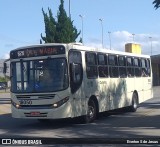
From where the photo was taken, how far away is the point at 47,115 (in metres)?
15.2

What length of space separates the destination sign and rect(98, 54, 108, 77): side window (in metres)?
3.00

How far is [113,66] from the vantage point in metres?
19.5

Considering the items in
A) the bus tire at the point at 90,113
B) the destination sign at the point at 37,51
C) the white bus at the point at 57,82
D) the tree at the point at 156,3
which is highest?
the tree at the point at 156,3

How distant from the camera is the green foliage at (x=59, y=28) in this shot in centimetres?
3725

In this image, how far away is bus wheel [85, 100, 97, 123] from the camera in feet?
55.0

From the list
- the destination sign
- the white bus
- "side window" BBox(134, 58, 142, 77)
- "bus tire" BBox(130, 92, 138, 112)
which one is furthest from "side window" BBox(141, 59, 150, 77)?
the destination sign

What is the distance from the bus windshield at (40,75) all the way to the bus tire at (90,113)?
6.56 ft

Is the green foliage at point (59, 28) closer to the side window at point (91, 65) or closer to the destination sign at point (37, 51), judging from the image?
the side window at point (91, 65)

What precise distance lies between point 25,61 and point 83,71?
2.17m

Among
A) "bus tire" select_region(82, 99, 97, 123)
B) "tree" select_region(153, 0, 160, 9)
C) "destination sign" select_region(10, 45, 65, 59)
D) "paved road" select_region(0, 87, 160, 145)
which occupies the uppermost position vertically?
"tree" select_region(153, 0, 160, 9)

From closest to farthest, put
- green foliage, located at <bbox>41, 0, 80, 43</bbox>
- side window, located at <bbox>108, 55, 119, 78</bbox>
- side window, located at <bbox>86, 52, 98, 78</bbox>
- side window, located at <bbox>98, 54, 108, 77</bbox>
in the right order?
side window, located at <bbox>86, 52, 98, 78</bbox> → side window, located at <bbox>98, 54, 108, 77</bbox> → side window, located at <bbox>108, 55, 119, 78</bbox> → green foliage, located at <bbox>41, 0, 80, 43</bbox>

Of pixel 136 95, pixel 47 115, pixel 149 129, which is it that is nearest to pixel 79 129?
pixel 47 115

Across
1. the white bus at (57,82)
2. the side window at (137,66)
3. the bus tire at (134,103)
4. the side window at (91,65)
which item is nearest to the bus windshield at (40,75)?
the white bus at (57,82)

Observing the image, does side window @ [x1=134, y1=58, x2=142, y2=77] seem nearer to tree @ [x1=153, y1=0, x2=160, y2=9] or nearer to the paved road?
the paved road
